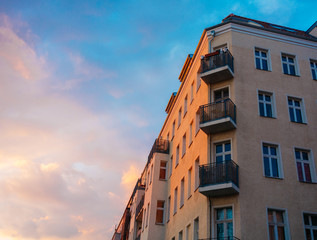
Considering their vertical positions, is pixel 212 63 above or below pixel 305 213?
above

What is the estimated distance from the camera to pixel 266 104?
22109mm

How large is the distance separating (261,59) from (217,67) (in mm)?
3600

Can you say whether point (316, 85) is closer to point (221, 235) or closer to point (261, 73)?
point (261, 73)

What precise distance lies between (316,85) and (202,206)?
441 inches

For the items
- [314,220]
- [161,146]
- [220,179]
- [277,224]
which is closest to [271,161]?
[220,179]

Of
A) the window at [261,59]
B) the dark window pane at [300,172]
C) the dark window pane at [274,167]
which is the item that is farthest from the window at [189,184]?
the window at [261,59]

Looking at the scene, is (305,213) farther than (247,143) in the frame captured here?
No

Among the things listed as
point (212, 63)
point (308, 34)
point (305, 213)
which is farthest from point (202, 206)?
point (308, 34)

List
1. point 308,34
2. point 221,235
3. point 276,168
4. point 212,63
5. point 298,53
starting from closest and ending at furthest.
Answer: point 221,235 < point 276,168 < point 212,63 < point 298,53 < point 308,34

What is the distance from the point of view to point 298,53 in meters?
24.7

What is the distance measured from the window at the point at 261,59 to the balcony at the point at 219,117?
4.21 meters

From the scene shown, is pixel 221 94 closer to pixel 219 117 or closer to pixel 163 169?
pixel 219 117

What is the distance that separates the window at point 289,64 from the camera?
942 inches

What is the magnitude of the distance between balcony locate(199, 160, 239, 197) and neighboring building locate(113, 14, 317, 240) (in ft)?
0.17
